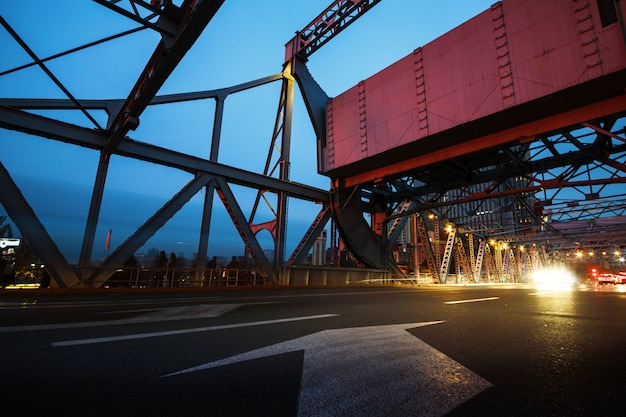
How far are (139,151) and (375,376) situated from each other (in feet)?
40.7

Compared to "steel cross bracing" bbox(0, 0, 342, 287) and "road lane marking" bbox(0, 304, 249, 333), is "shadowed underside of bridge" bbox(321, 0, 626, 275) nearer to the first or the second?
"steel cross bracing" bbox(0, 0, 342, 287)

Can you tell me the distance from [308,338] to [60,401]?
187cm

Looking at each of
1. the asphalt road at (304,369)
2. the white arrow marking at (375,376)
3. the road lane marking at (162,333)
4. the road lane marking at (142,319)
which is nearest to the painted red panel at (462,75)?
the asphalt road at (304,369)

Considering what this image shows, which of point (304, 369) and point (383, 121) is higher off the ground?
point (383, 121)

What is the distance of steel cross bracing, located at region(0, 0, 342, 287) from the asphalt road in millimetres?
6246

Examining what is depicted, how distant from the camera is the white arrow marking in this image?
1392mm

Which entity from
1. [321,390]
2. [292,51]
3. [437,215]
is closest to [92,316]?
[321,390]

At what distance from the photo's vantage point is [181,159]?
12.4 metres

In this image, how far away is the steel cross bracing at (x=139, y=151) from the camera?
22.0 feet

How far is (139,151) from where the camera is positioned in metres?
11.4

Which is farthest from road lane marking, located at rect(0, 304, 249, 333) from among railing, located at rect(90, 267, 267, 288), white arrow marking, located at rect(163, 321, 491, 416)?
railing, located at rect(90, 267, 267, 288)

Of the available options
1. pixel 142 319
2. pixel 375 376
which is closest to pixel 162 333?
pixel 142 319

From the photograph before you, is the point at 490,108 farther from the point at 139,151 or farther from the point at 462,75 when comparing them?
the point at 139,151

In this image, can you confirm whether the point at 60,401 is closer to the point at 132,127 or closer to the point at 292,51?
the point at 132,127
